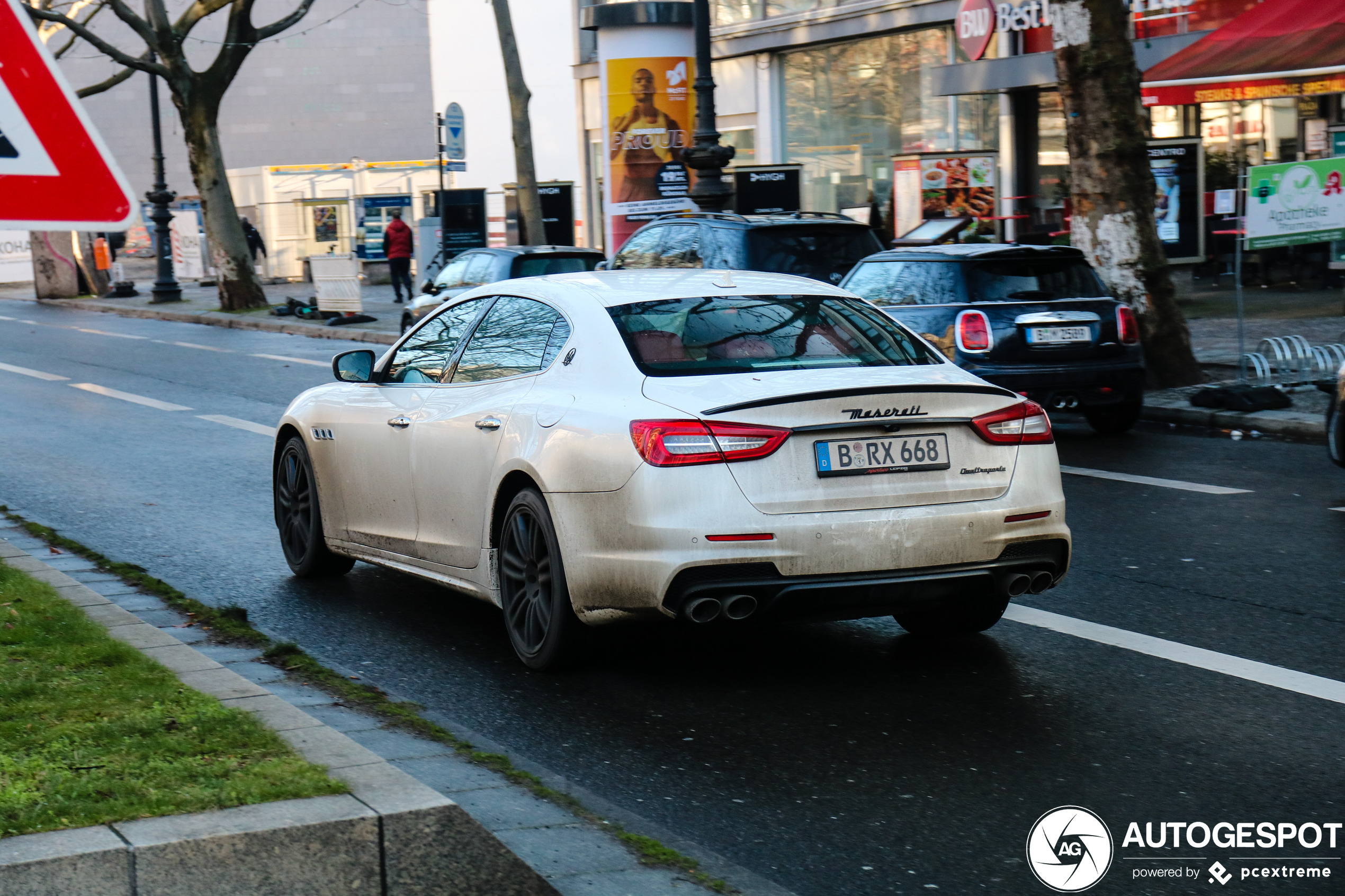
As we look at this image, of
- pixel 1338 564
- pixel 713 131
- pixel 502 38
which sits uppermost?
pixel 502 38

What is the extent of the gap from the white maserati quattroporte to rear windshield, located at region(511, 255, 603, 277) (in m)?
12.1

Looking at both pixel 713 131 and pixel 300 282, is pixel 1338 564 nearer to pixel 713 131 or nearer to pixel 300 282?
pixel 713 131

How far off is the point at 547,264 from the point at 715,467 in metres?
14.1

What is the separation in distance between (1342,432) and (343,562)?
5632 mm

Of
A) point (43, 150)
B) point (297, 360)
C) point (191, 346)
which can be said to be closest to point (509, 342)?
point (43, 150)

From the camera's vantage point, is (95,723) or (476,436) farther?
(476,436)

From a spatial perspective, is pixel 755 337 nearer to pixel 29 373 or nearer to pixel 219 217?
pixel 29 373

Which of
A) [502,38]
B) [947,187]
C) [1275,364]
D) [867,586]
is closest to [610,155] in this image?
[502,38]

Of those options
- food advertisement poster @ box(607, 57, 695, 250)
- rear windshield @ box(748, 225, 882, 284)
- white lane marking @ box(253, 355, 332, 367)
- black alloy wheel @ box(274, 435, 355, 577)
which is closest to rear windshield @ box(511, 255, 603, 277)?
white lane marking @ box(253, 355, 332, 367)

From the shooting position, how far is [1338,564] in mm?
7680

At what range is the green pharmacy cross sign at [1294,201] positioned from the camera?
13867mm

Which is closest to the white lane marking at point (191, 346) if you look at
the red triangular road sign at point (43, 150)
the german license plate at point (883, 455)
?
the german license plate at point (883, 455)

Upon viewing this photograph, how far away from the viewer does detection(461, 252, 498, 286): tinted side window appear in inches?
767

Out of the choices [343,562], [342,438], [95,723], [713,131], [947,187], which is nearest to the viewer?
[95,723]
